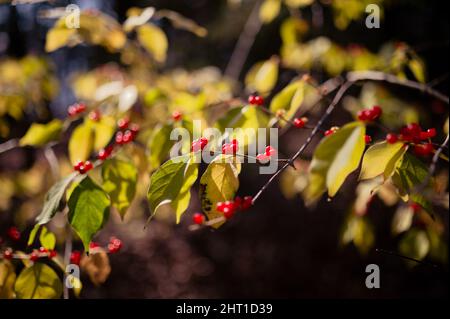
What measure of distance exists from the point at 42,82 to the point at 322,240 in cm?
502

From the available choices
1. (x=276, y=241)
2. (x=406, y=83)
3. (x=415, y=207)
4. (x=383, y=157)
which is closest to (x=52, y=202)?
(x=383, y=157)

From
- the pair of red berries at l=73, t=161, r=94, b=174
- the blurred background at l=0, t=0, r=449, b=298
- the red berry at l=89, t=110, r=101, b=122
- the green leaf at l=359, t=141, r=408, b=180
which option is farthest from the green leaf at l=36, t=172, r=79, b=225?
the blurred background at l=0, t=0, r=449, b=298

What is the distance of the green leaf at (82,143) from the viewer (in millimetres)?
1677

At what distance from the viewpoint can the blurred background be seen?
508cm

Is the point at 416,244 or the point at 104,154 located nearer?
the point at 104,154

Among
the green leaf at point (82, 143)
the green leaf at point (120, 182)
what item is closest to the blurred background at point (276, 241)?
the green leaf at point (82, 143)

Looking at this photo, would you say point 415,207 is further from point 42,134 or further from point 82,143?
point 42,134

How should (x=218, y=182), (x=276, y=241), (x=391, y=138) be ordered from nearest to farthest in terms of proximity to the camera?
(x=391, y=138) < (x=218, y=182) < (x=276, y=241)

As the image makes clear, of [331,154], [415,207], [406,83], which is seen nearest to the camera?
[331,154]

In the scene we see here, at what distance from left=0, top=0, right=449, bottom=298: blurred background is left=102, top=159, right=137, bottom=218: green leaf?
2.84m

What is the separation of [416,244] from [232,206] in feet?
4.32

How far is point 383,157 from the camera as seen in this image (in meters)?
1.08

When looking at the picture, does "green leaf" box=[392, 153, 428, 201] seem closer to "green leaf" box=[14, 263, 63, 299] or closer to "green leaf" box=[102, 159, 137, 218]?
"green leaf" box=[102, 159, 137, 218]

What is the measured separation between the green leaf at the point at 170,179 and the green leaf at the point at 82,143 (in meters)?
0.72
